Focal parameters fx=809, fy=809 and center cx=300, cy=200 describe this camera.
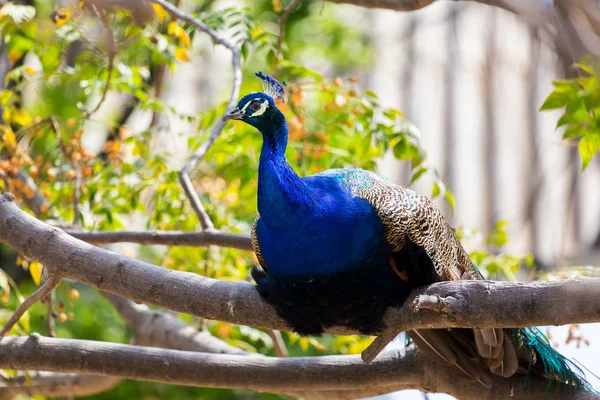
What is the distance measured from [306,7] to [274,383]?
4008 millimetres

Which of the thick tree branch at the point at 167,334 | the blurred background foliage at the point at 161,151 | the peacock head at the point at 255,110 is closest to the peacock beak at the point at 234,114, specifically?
the peacock head at the point at 255,110

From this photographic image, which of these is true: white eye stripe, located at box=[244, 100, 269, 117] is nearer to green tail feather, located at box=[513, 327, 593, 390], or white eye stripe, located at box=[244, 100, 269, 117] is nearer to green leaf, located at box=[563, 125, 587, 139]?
green leaf, located at box=[563, 125, 587, 139]

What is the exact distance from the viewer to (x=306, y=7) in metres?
6.55

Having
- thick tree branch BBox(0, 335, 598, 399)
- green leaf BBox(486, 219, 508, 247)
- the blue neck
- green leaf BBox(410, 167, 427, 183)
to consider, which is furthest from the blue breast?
green leaf BBox(486, 219, 508, 247)

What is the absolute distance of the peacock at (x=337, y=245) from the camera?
2.80m

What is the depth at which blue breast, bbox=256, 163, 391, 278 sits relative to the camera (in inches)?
110

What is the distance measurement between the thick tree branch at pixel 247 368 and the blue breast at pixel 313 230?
59 cm

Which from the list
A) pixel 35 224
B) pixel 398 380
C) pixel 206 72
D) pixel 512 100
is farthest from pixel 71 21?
pixel 206 72

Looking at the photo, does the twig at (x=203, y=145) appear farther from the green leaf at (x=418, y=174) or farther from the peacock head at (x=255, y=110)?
the green leaf at (x=418, y=174)

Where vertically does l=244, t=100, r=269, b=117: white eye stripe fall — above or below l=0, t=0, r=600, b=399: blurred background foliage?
above

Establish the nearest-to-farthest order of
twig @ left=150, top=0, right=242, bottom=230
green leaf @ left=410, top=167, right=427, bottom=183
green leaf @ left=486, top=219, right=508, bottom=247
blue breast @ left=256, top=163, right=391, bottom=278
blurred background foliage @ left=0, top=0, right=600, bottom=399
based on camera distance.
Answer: blue breast @ left=256, top=163, right=391, bottom=278
twig @ left=150, top=0, right=242, bottom=230
green leaf @ left=410, top=167, right=427, bottom=183
blurred background foliage @ left=0, top=0, right=600, bottom=399
green leaf @ left=486, top=219, right=508, bottom=247

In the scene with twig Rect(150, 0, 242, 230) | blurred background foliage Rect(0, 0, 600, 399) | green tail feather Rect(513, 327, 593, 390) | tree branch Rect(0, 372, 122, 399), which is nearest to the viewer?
green tail feather Rect(513, 327, 593, 390)

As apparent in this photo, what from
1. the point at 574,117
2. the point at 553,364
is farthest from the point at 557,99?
the point at 553,364

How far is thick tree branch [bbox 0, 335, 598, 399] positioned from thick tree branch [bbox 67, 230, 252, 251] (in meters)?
0.48
